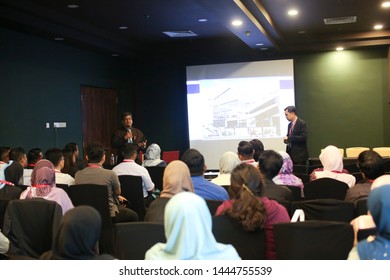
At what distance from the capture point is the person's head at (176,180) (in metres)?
3.23

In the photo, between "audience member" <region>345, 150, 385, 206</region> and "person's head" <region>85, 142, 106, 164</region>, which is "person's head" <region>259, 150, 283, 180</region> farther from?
"person's head" <region>85, 142, 106, 164</region>

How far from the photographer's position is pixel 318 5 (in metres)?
7.66

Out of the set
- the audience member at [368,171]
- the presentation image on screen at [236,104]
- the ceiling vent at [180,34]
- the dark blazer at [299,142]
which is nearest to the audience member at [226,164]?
the audience member at [368,171]

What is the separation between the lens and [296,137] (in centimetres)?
775

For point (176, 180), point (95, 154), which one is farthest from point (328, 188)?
point (95, 154)

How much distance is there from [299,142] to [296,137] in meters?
0.12

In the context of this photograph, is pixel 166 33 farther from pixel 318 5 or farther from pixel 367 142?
pixel 367 142

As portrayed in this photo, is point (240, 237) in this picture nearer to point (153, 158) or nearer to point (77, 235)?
point (77, 235)

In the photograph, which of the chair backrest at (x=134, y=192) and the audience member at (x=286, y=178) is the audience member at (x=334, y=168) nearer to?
the audience member at (x=286, y=178)

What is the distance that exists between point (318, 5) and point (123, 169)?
460 centimetres

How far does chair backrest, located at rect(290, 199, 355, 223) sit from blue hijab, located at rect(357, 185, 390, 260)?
1.12 meters

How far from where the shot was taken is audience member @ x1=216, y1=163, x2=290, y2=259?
249cm

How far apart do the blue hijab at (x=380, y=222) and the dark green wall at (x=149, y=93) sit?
6.54 meters

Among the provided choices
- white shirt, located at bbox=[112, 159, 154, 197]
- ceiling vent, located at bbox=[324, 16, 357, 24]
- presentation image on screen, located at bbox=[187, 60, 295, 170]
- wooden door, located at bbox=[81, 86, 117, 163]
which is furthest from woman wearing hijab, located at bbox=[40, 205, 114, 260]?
presentation image on screen, located at bbox=[187, 60, 295, 170]
